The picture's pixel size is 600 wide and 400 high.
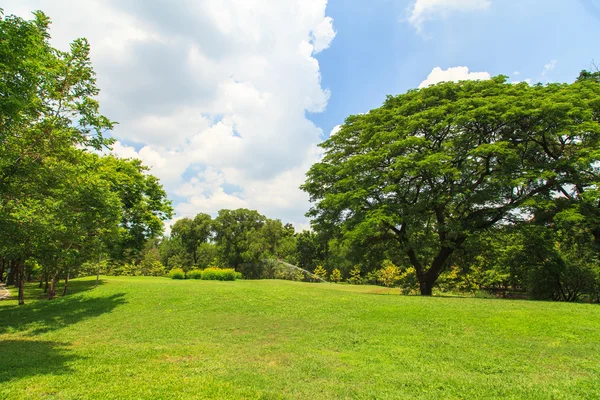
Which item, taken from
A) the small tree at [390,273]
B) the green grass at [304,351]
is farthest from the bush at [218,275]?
the small tree at [390,273]

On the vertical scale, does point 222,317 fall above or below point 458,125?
below

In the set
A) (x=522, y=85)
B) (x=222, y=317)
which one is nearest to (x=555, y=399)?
(x=222, y=317)

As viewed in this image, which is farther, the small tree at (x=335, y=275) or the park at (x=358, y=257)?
the small tree at (x=335, y=275)

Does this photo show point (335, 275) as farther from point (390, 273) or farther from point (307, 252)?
point (307, 252)

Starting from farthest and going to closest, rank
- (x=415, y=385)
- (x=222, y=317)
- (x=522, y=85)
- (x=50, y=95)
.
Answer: (x=522, y=85)
(x=222, y=317)
(x=50, y=95)
(x=415, y=385)

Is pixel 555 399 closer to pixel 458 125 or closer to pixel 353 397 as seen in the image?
pixel 353 397

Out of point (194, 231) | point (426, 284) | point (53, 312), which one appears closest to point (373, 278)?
point (426, 284)

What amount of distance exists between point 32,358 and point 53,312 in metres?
7.84

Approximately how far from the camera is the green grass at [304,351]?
535 centimetres

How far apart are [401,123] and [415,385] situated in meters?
15.2

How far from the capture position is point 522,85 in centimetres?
1736

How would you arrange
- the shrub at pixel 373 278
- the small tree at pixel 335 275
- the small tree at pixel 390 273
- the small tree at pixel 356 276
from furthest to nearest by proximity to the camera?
the small tree at pixel 335 275 < the small tree at pixel 356 276 < the shrub at pixel 373 278 < the small tree at pixel 390 273

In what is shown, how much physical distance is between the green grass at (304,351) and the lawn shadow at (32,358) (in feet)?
0.11

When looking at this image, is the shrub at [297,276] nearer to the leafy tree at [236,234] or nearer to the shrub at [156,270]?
the leafy tree at [236,234]
